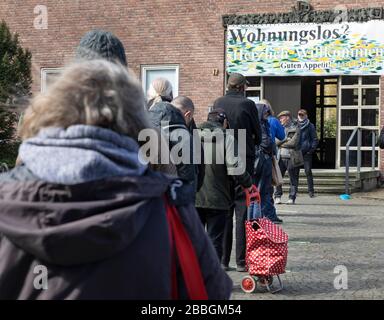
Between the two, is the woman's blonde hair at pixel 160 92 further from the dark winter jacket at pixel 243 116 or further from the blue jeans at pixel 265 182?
the blue jeans at pixel 265 182

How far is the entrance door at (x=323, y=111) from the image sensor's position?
60.6 ft

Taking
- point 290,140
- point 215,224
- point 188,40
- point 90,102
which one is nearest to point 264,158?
point 215,224

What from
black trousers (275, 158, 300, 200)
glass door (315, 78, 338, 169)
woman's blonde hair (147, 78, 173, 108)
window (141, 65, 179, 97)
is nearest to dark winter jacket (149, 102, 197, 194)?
woman's blonde hair (147, 78, 173, 108)

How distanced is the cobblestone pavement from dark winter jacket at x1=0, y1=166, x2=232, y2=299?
3753 mm

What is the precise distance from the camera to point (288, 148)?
40.7 feet

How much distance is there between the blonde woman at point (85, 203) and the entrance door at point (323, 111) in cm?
1683

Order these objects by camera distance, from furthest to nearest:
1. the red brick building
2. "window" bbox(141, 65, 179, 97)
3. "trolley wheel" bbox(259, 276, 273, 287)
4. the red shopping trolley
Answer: "window" bbox(141, 65, 179, 97)
the red brick building
"trolley wheel" bbox(259, 276, 273, 287)
the red shopping trolley

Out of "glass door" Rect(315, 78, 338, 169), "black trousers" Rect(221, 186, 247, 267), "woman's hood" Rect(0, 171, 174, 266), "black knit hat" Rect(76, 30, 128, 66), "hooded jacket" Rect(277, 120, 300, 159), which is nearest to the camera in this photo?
"woman's hood" Rect(0, 171, 174, 266)

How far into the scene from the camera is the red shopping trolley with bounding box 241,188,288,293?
5.53 metres

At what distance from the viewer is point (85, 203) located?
69.7 inches

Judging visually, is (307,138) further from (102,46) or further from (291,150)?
(102,46)

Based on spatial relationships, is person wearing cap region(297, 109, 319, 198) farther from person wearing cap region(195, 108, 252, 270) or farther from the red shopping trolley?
the red shopping trolley

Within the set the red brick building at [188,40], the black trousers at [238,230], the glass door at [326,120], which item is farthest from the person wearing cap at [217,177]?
the glass door at [326,120]

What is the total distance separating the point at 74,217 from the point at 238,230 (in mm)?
4603
